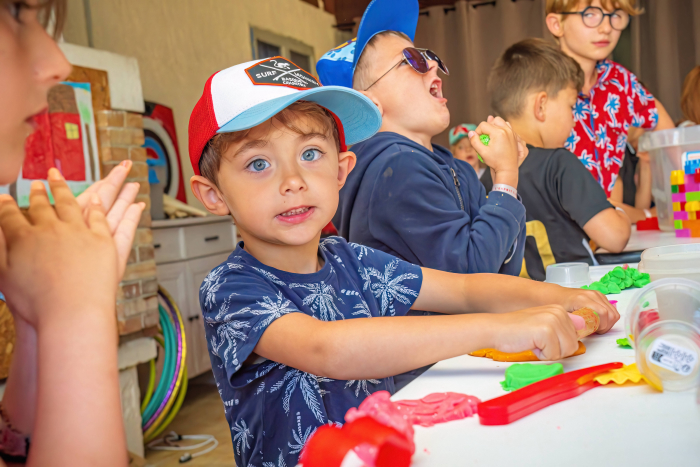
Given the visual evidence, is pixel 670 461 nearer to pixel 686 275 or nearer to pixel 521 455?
pixel 521 455

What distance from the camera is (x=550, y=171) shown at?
165cm

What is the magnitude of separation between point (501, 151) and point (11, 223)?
98cm

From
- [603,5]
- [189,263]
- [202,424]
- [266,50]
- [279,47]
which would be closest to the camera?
[603,5]

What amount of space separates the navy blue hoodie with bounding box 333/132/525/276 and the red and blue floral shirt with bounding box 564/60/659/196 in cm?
107

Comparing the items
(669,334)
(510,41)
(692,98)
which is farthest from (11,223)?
(510,41)

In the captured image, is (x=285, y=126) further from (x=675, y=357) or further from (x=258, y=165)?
(x=675, y=357)

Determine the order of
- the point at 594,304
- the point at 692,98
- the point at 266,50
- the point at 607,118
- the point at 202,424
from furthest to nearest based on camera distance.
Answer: the point at 266,50, the point at 202,424, the point at 692,98, the point at 607,118, the point at 594,304

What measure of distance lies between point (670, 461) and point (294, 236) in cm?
58

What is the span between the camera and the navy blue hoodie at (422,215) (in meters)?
1.18

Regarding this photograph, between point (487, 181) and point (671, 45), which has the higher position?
point (671, 45)

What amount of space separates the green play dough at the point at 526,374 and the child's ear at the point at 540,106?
1311 millimetres

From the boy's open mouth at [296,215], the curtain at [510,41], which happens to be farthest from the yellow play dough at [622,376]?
the curtain at [510,41]

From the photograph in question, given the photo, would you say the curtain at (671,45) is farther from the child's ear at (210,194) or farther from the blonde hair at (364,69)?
the child's ear at (210,194)

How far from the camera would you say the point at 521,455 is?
449 millimetres
